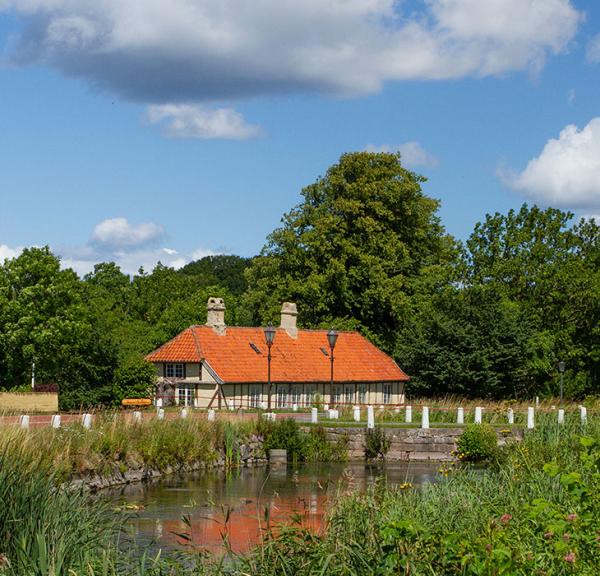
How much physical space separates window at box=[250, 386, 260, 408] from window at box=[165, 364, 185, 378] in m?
3.13

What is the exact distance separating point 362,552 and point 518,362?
1574 inches

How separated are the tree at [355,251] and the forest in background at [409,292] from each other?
8 centimetres

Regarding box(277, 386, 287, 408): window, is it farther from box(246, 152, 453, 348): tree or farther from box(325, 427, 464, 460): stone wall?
box(325, 427, 464, 460): stone wall

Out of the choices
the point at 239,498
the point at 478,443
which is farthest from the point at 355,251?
the point at 239,498

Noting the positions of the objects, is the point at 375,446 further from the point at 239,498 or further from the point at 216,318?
the point at 216,318

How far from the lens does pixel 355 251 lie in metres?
55.6

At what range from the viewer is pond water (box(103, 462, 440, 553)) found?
52.3ft

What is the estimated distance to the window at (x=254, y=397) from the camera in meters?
46.0

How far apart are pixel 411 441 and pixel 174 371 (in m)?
15.0

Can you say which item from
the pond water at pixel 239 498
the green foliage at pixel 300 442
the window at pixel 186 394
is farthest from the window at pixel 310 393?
the pond water at pixel 239 498

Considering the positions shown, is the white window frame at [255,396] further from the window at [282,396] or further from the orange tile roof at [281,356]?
the window at [282,396]

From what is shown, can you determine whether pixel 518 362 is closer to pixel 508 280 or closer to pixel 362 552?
pixel 508 280

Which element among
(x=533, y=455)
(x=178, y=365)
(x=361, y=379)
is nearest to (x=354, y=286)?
(x=361, y=379)

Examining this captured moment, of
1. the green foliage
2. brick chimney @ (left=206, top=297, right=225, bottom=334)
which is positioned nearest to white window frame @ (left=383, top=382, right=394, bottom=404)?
brick chimney @ (left=206, top=297, right=225, bottom=334)
